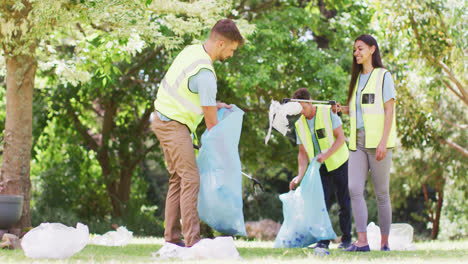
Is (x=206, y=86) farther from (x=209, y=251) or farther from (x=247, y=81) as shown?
(x=247, y=81)

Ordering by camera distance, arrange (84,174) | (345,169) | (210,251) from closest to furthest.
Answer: (210,251)
(345,169)
(84,174)

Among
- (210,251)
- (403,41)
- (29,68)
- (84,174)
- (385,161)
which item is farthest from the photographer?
(84,174)

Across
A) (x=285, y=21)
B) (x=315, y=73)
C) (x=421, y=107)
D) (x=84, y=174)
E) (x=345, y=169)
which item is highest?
(x=285, y=21)

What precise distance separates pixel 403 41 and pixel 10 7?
20.9 ft

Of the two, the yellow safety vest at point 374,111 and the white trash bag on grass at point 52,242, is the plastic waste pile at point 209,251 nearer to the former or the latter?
the white trash bag on grass at point 52,242

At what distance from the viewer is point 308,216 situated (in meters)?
4.74

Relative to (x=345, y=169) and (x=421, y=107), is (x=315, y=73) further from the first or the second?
(x=345, y=169)

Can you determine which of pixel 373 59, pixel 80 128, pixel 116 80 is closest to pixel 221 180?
pixel 373 59

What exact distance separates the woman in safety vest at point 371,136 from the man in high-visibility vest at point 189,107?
3.62 feet

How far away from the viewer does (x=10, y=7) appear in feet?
18.8

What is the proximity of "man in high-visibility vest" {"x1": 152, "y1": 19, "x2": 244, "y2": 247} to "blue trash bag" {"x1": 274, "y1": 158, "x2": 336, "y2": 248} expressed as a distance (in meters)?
1.37

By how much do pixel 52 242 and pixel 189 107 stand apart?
4.13ft

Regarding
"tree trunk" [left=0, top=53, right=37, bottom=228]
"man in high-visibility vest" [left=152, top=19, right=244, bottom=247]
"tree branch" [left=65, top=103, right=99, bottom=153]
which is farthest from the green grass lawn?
"tree branch" [left=65, top=103, right=99, bottom=153]

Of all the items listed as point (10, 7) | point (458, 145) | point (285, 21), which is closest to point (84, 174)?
point (285, 21)
